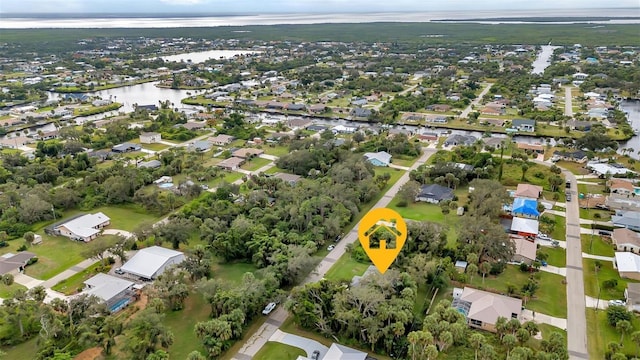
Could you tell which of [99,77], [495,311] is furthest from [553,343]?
[99,77]

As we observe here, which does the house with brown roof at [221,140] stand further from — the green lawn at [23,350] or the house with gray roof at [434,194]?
the green lawn at [23,350]

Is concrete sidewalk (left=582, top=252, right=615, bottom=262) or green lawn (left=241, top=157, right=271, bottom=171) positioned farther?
green lawn (left=241, top=157, right=271, bottom=171)

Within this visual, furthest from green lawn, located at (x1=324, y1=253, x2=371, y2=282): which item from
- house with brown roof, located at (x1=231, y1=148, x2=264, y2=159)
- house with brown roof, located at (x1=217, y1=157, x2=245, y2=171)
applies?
house with brown roof, located at (x1=231, y1=148, x2=264, y2=159)

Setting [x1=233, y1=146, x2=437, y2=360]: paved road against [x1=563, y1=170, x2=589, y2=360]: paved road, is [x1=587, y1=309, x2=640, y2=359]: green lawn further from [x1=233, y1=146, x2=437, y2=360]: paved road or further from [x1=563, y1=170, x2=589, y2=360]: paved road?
[x1=233, y1=146, x2=437, y2=360]: paved road

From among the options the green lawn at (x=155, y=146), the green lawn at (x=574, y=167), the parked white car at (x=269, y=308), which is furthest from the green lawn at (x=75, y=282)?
the green lawn at (x=574, y=167)

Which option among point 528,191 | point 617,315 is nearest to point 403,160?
point 528,191

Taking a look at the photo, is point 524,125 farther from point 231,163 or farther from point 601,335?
point 601,335
